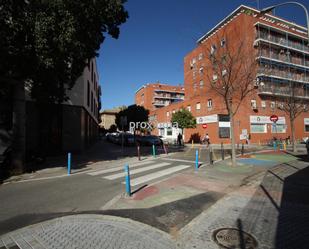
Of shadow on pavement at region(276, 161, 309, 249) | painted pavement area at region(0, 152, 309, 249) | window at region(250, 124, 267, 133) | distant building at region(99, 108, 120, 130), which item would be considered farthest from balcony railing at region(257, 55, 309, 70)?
distant building at region(99, 108, 120, 130)

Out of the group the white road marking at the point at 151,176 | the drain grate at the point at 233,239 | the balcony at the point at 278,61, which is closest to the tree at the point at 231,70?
the white road marking at the point at 151,176

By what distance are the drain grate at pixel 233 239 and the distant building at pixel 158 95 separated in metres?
60.5

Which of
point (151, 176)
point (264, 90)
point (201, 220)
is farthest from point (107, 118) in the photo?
point (201, 220)

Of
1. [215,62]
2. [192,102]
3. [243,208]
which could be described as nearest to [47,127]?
[215,62]

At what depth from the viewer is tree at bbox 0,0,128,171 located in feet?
25.6

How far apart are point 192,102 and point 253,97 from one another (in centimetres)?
988

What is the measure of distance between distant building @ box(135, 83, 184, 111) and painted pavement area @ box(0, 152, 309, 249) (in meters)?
58.1

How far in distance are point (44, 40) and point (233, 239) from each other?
27.6 ft

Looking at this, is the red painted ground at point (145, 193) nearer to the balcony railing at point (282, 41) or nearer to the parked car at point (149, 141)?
the parked car at point (149, 141)

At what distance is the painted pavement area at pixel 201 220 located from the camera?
354 centimetres

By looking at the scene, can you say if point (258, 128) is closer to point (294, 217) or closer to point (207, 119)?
point (207, 119)

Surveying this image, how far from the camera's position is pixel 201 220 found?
441cm

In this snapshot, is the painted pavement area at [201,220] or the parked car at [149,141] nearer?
the painted pavement area at [201,220]

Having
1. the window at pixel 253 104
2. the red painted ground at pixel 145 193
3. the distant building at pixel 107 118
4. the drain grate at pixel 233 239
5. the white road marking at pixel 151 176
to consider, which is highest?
the distant building at pixel 107 118
